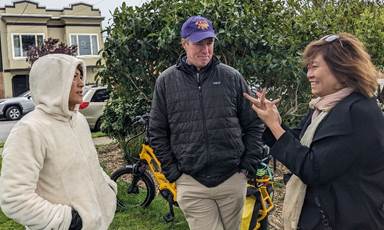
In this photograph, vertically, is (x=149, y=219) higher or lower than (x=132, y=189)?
lower

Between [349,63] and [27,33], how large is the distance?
32.5 metres

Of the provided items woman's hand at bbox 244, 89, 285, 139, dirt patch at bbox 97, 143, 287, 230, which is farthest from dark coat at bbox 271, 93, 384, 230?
dirt patch at bbox 97, 143, 287, 230

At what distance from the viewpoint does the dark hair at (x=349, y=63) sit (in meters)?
2.15

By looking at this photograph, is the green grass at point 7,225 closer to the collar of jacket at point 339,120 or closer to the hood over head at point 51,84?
the hood over head at point 51,84

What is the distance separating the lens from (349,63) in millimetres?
2164

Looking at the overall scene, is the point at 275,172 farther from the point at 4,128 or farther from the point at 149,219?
the point at 4,128

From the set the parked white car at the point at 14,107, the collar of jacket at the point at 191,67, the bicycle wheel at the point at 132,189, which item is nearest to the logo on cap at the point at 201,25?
the collar of jacket at the point at 191,67

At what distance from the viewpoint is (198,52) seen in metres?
3.00

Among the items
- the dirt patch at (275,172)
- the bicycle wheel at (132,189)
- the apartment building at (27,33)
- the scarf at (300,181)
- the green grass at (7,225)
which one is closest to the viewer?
the scarf at (300,181)

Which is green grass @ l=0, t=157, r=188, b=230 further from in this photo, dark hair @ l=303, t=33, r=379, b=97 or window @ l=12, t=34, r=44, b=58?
window @ l=12, t=34, r=44, b=58

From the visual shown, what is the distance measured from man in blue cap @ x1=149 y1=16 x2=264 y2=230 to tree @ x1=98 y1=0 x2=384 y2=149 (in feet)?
7.24

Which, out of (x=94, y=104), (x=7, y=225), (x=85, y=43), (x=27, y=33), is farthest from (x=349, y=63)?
(x=85, y=43)

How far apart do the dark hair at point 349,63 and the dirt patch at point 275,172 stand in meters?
2.70

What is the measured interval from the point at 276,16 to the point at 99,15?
31107 millimetres
